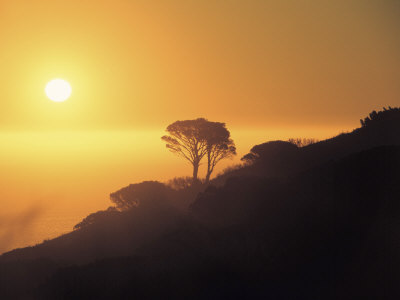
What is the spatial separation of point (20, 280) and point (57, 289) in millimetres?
13327

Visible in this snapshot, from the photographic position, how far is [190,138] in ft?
205

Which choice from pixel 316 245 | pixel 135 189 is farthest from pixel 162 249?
pixel 135 189

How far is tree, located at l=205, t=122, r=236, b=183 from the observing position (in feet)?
203

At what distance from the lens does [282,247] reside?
19.1 m

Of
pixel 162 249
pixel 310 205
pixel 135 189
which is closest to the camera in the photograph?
pixel 310 205

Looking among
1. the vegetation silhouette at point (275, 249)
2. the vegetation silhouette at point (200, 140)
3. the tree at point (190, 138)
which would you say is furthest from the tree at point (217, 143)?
the vegetation silhouette at point (275, 249)

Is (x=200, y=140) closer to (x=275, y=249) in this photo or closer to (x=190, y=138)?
(x=190, y=138)

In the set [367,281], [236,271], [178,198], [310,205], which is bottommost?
[367,281]

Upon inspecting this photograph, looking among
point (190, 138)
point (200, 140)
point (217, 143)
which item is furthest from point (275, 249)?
point (190, 138)

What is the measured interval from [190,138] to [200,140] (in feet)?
5.38

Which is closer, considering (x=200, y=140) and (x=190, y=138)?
(x=200, y=140)

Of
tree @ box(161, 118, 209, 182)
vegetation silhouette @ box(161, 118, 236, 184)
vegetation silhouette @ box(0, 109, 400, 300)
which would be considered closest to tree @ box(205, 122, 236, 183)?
vegetation silhouette @ box(161, 118, 236, 184)

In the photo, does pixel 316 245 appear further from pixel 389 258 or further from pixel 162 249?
pixel 162 249

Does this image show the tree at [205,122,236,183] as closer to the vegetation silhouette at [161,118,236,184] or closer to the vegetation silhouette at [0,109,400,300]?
the vegetation silhouette at [161,118,236,184]
